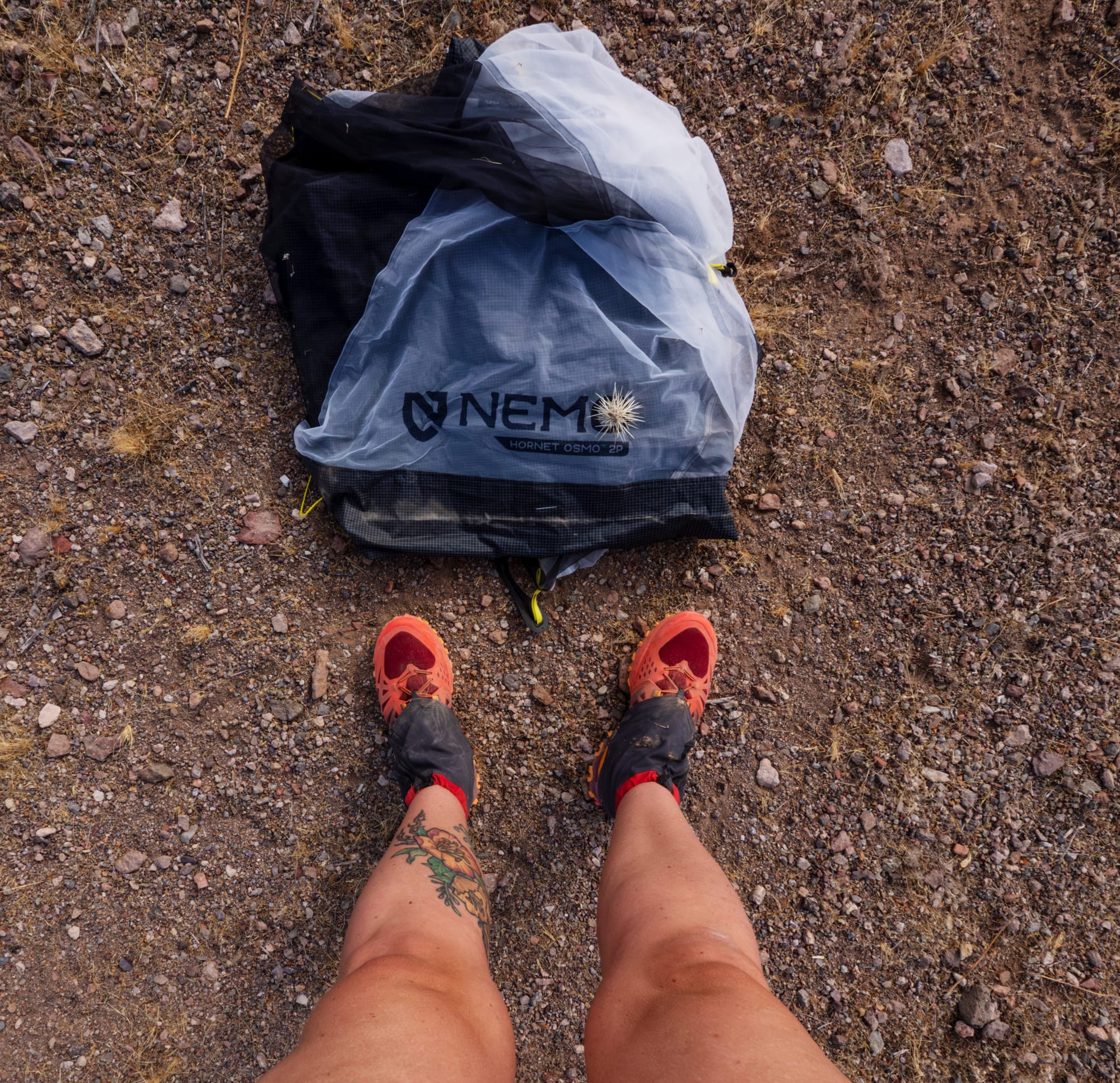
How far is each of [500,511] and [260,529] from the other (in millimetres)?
778

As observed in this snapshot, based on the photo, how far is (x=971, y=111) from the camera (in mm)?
2131

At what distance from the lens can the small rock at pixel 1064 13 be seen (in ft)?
6.89

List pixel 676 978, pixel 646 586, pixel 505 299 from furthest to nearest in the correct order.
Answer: pixel 646 586
pixel 505 299
pixel 676 978

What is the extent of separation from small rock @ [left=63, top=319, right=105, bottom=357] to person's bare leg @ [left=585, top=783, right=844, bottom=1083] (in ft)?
6.93

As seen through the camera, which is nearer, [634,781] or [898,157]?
[634,781]

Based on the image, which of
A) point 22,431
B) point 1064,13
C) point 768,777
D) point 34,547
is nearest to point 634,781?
point 768,777

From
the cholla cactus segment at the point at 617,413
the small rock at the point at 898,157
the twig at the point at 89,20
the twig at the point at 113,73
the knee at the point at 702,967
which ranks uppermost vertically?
the twig at the point at 89,20

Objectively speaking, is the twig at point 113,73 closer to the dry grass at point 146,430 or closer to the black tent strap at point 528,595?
the dry grass at point 146,430

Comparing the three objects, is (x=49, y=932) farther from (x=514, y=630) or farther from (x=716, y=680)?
(x=716, y=680)

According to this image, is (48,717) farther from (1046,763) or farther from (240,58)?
(1046,763)

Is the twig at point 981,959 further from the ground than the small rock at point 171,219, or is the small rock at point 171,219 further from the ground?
the small rock at point 171,219

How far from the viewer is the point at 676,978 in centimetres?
138

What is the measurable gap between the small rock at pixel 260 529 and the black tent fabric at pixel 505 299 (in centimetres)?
26

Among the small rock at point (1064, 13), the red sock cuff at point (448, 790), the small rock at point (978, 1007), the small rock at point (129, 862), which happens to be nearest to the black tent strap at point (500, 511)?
the red sock cuff at point (448, 790)
